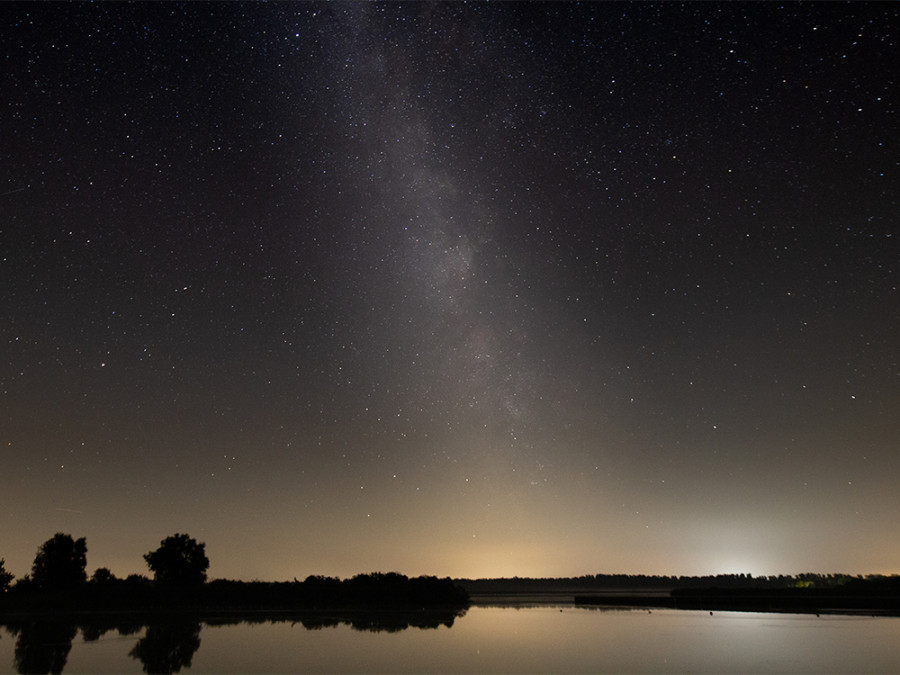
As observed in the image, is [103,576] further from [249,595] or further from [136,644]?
[136,644]

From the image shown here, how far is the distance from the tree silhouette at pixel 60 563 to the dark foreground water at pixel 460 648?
2114 inches

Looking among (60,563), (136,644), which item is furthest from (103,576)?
(136,644)

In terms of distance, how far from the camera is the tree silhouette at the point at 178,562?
84062 millimetres

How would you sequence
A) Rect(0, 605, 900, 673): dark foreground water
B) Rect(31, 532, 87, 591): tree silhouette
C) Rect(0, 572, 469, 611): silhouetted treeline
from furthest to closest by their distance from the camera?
1. Rect(31, 532, 87, 591): tree silhouette
2. Rect(0, 572, 469, 611): silhouetted treeline
3. Rect(0, 605, 900, 673): dark foreground water

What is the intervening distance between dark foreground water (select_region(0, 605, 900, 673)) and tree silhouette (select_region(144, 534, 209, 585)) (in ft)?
176

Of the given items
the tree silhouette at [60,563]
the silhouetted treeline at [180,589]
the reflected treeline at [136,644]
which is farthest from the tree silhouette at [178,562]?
the reflected treeline at [136,644]

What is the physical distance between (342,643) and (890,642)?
24.8 metres

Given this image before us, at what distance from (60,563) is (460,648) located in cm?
8013

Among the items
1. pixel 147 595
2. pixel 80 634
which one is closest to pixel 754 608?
pixel 80 634

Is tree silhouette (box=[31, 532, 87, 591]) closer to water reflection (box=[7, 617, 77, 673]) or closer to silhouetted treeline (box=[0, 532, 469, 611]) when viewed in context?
silhouetted treeline (box=[0, 532, 469, 611])

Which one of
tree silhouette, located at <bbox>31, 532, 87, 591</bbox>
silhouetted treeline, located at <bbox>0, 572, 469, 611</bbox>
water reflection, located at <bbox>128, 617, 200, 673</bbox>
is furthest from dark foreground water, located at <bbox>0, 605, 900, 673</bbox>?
tree silhouette, located at <bbox>31, 532, 87, 591</bbox>

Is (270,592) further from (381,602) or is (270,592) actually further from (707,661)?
(707,661)

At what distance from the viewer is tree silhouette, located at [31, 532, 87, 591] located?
77.8m

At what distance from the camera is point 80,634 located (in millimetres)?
29953
